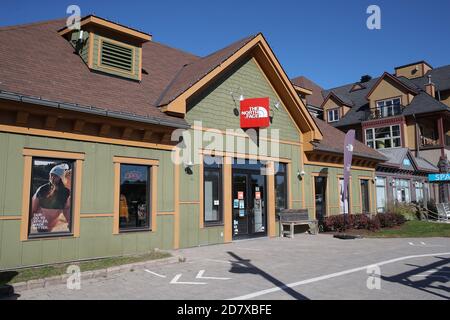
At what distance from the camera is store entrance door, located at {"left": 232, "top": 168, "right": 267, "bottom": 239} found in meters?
14.7

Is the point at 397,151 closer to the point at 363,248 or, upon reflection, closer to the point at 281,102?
the point at 281,102

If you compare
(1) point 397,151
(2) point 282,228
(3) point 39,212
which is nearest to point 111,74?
(3) point 39,212

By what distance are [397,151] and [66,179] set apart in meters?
25.3

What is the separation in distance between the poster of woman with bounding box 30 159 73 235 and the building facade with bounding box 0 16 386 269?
25mm

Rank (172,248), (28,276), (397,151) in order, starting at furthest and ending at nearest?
(397,151), (172,248), (28,276)

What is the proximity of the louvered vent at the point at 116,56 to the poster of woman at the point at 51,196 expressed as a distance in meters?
4.28

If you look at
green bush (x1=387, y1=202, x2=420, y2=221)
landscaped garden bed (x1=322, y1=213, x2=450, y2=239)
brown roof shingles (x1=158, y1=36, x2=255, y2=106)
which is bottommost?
landscaped garden bed (x1=322, y1=213, x2=450, y2=239)

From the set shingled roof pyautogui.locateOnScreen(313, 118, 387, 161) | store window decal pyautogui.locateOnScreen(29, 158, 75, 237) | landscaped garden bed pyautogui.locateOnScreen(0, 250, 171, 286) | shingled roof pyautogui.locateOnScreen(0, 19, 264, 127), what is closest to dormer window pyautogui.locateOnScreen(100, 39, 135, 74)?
shingled roof pyautogui.locateOnScreen(0, 19, 264, 127)

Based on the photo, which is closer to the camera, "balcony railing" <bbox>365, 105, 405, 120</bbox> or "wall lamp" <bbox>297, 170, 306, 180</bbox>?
"wall lamp" <bbox>297, 170, 306, 180</bbox>

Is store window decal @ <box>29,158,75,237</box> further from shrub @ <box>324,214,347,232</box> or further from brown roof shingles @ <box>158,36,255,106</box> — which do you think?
shrub @ <box>324,214,347,232</box>

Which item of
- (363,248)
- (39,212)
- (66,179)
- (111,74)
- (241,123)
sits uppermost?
(111,74)

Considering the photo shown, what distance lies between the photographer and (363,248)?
41.6ft

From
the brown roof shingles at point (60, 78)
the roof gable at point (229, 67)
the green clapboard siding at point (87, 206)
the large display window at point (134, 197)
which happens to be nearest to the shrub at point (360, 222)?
the roof gable at point (229, 67)

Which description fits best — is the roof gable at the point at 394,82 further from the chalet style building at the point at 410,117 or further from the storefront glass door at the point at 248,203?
the storefront glass door at the point at 248,203
